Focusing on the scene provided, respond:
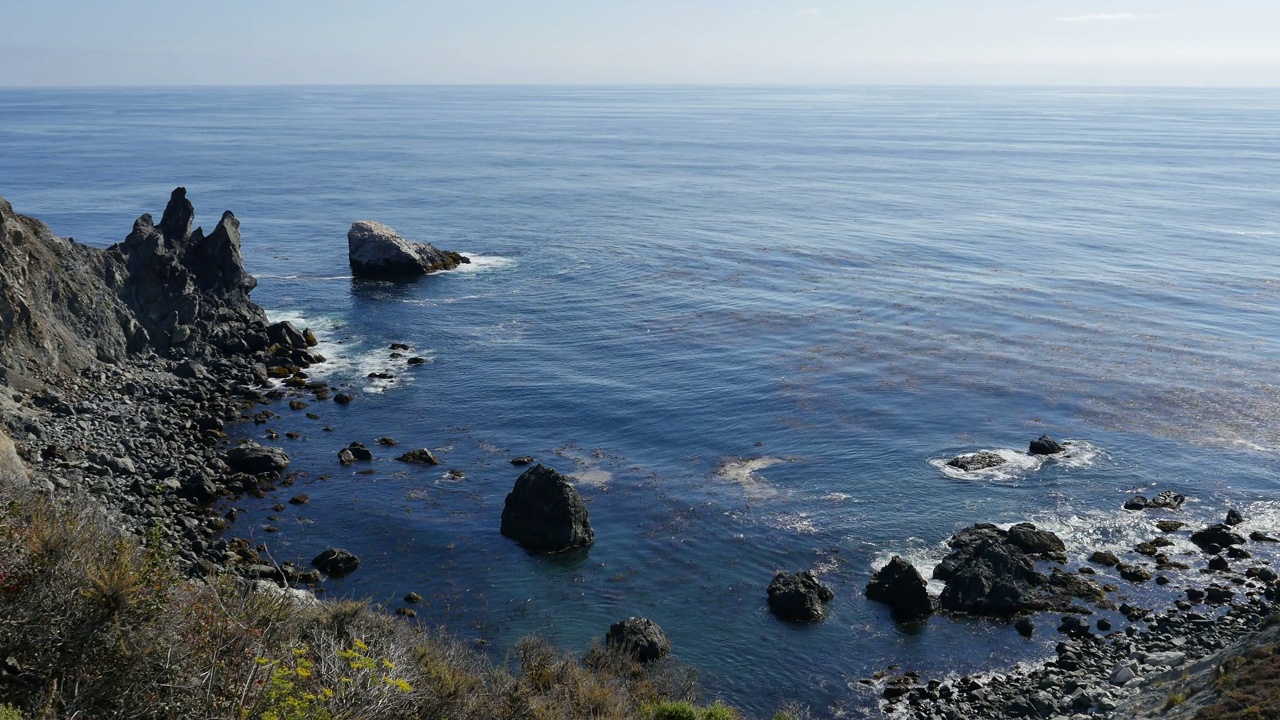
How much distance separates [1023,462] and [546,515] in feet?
87.8

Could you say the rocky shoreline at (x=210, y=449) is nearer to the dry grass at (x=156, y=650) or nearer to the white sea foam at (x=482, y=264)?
the dry grass at (x=156, y=650)

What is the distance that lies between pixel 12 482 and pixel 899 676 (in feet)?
102

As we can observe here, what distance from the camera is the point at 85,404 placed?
173 ft

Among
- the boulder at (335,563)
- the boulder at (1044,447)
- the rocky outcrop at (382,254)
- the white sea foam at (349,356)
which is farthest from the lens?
the rocky outcrop at (382,254)

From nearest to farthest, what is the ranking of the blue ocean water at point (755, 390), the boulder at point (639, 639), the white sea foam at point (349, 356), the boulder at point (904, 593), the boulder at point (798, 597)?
the boulder at point (639, 639)
the boulder at point (798, 597)
the boulder at point (904, 593)
the blue ocean water at point (755, 390)
the white sea foam at point (349, 356)

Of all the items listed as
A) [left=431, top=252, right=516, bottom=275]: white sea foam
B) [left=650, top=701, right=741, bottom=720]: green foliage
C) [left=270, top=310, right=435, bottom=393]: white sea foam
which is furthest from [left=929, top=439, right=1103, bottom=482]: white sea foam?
[left=431, top=252, right=516, bottom=275]: white sea foam

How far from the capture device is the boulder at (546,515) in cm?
4544

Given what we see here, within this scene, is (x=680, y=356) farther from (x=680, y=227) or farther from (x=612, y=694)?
(x=680, y=227)

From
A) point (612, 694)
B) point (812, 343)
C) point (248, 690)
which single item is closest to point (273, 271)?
point (812, 343)

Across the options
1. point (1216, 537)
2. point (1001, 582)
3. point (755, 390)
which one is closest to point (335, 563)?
point (1001, 582)

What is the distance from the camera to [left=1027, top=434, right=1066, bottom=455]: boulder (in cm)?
5512

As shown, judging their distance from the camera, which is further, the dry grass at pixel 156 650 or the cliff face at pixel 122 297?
the cliff face at pixel 122 297

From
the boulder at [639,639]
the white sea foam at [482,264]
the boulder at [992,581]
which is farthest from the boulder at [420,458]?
the white sea foam at [482,264]

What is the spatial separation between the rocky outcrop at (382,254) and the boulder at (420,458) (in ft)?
148
